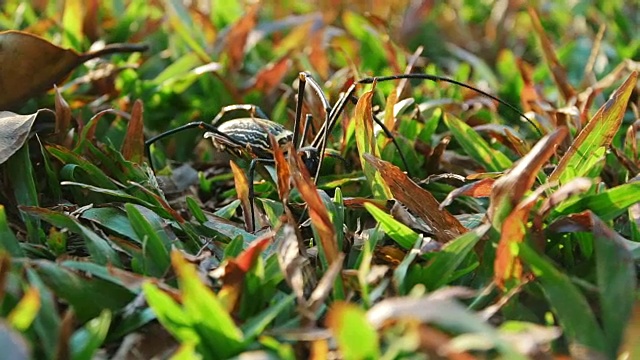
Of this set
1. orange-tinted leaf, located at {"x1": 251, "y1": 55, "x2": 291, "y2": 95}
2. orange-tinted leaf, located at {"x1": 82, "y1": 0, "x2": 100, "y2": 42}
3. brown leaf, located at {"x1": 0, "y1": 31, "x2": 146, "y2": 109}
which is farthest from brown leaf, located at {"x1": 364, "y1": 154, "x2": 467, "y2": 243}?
orange-tinted leaf, located at {"x1": 82, "y1": 0, "x2": 100, "y2": 42}

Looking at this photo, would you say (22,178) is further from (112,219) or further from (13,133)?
(112,219)

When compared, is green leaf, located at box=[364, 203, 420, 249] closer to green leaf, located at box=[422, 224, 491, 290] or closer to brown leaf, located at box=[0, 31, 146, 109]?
green leaf, located at box=[422, 224, 491, 290]

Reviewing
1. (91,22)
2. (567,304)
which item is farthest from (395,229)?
(91,22)

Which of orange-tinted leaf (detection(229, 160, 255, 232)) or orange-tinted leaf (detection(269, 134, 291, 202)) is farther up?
orange-tinted leaf (detection(269, 134, 291, 202))

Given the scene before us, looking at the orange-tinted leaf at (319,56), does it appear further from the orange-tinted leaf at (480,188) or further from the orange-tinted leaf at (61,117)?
the orange-tinted leaf at (480,188)

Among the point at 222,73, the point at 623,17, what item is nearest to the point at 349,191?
the point at 222,73

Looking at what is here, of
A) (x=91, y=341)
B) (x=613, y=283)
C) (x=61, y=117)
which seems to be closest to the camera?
(x=91, y=341)

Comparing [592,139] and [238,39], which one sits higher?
[592,139]

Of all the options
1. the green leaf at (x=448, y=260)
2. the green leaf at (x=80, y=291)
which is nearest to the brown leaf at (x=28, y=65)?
the green leaf at (x=80, y=291)
